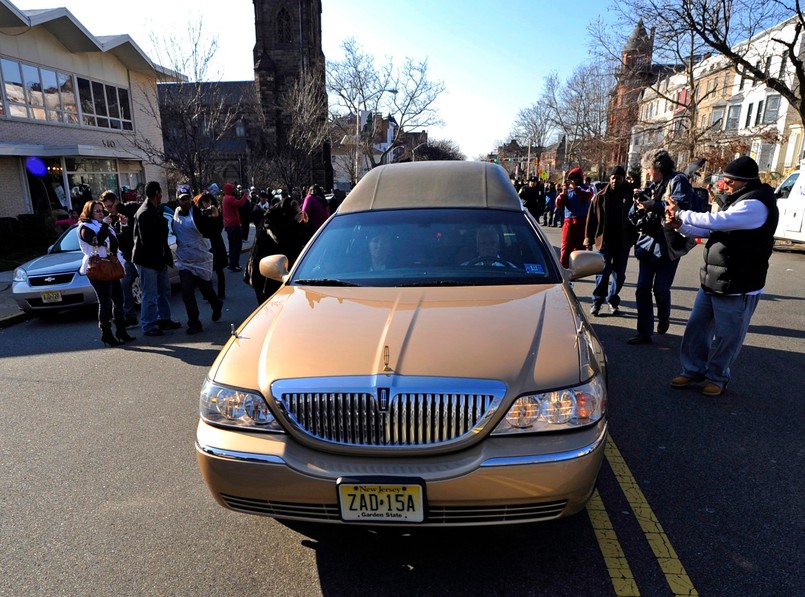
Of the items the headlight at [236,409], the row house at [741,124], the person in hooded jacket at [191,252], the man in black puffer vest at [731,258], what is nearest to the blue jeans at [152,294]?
the person in hooded jacket at [191,252]

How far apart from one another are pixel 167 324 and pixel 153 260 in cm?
95

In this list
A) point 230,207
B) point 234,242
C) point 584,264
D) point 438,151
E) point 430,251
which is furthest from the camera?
point 438,151

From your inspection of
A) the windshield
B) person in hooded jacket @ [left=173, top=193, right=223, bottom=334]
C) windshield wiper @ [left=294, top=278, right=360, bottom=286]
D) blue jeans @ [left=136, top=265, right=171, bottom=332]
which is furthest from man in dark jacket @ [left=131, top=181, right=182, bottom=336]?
windshield wiper @ [left=294, top=278, right=360, bottom=286]

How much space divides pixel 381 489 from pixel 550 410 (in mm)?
805

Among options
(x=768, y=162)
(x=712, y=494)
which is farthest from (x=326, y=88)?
(x=712, y=494)

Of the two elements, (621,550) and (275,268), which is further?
(275,268)

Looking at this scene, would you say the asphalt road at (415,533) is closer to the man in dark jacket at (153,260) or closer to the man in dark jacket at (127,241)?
the man in dark jacket at (153,260)

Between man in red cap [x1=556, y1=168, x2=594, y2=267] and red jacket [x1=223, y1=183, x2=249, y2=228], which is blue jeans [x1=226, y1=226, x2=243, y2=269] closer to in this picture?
red jacket [x1=223, y1=183, x2=249, y2=228]

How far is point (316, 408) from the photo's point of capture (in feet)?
7.42

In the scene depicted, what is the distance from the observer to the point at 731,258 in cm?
410

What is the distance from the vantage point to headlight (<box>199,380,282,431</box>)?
2.34 m

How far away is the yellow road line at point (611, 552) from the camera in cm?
236

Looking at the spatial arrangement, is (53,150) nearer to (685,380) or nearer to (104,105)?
(104,105)

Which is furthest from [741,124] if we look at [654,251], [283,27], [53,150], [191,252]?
[191,252]
